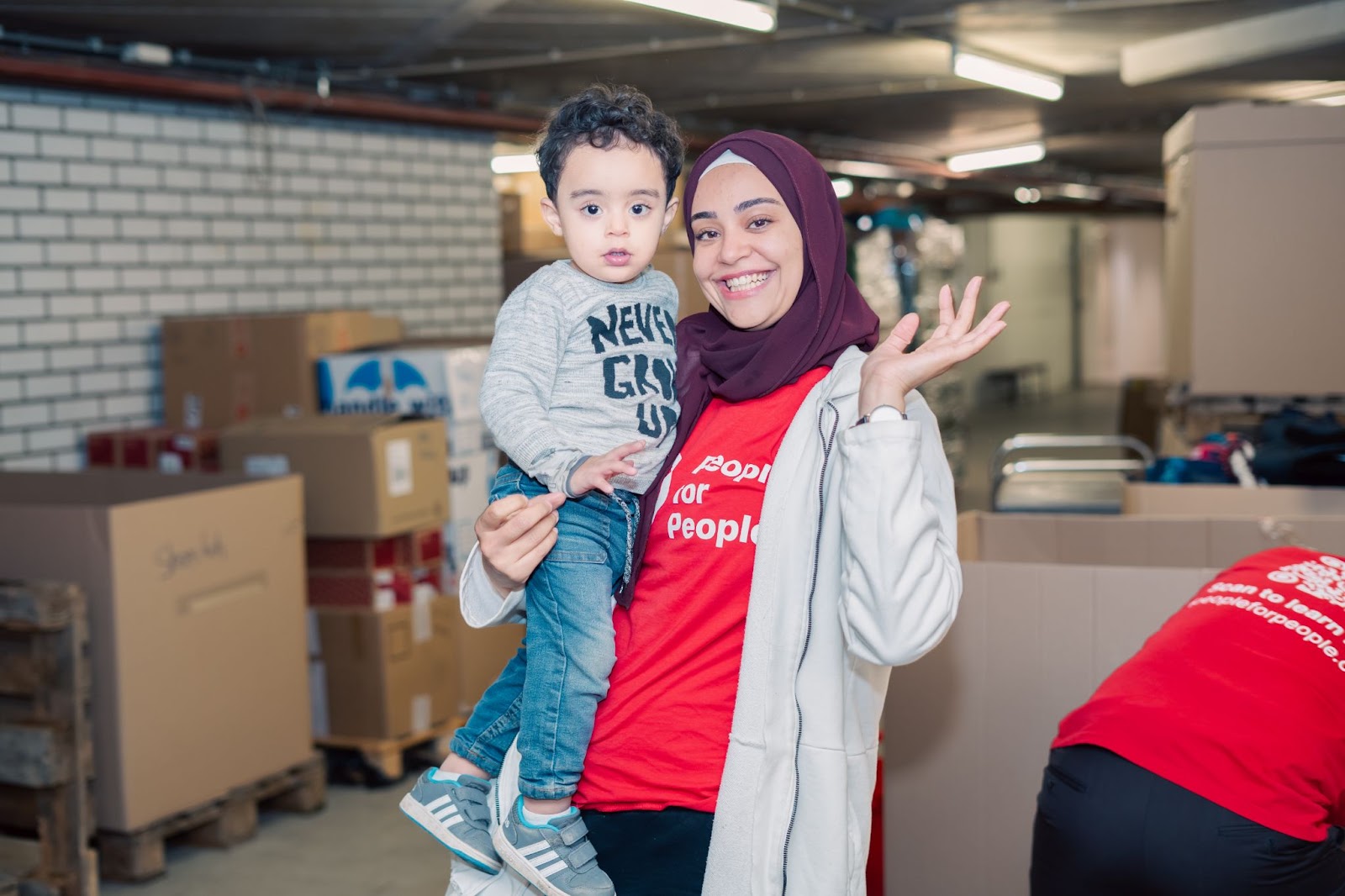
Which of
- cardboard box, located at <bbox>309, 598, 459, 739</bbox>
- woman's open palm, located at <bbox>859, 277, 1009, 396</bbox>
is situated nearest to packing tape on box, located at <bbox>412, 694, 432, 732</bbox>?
cardboard box, located at <bbox>309, 598, 459, 739</bbox>

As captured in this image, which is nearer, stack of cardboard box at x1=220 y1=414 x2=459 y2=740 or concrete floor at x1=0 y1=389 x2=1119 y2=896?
concrete floor at x1=0 y1=389 x2=1119 y2=896

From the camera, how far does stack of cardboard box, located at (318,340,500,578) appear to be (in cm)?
444

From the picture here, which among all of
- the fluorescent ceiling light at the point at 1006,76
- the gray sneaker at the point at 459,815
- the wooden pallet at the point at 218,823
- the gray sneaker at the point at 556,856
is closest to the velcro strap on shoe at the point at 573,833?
the gray sneaker at the point at 556,856

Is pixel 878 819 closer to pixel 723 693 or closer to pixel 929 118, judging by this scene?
pixel 723 693

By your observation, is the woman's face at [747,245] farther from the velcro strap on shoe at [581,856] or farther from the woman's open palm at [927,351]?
the velcro strap on shoe at [581,856]

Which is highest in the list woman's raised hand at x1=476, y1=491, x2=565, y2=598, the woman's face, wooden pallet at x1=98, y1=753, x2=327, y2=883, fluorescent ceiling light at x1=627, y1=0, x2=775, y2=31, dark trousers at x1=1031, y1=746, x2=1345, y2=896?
fluorescent ceiling light at x1=627, y1=0, x2=775, y2=31

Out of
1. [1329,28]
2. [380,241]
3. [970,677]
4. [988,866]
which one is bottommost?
[988,866]

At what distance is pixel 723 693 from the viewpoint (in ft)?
4.85

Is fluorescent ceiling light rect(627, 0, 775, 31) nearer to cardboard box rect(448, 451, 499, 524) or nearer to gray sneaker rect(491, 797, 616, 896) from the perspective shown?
cardboard box rect(448, 451, 499, 524)

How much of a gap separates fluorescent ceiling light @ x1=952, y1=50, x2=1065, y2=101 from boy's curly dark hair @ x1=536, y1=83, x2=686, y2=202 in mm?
4485

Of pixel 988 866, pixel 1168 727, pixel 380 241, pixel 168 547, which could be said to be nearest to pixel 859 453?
pixel 1168 727

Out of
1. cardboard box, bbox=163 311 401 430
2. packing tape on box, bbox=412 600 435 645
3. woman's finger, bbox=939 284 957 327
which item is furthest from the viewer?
cardboard box, bbox=163 311 401 430

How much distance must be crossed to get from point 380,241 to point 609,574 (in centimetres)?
489

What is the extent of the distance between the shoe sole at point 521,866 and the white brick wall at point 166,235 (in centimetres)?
362
